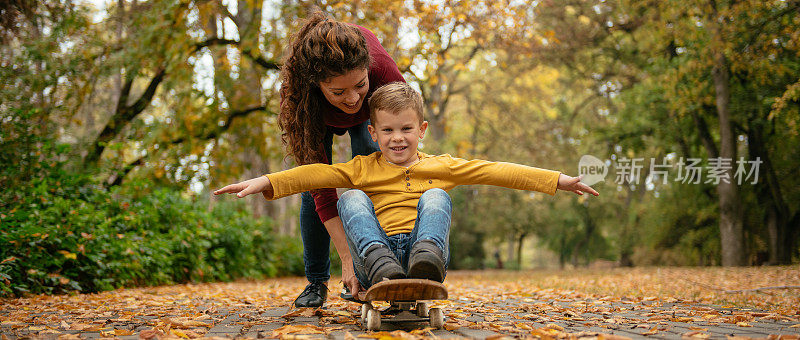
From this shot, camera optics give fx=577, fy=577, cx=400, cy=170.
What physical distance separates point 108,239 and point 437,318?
452 cm

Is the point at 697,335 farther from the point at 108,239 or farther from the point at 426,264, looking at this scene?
the point at 108,239

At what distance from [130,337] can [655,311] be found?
3.18m

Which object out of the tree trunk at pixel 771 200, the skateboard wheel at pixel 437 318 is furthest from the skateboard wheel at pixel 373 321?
the tree trunk at pixel 771 200

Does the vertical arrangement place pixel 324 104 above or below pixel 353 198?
above

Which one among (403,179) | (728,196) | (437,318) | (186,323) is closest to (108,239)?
(186,323)

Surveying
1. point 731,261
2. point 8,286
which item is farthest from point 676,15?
point 8,286

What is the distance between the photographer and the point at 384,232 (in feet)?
9.58

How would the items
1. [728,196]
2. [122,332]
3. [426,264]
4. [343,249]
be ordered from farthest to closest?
[728,196] < [343,249] < [122,332] < [426,264]

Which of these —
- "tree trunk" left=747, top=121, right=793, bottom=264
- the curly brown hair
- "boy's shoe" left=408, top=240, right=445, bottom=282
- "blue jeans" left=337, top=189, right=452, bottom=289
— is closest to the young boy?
"blue jeans" left=337, top=189, right=452, bottom=289

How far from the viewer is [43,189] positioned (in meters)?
5.68

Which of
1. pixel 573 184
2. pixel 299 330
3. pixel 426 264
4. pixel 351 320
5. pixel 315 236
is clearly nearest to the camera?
pixel 426 264

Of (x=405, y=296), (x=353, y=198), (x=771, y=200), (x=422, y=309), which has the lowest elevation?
(x=422, y=309)

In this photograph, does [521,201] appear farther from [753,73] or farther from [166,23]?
[166,23]

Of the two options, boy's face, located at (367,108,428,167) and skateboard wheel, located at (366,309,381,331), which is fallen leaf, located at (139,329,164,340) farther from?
boy's face, located at (367,108,428,167)
